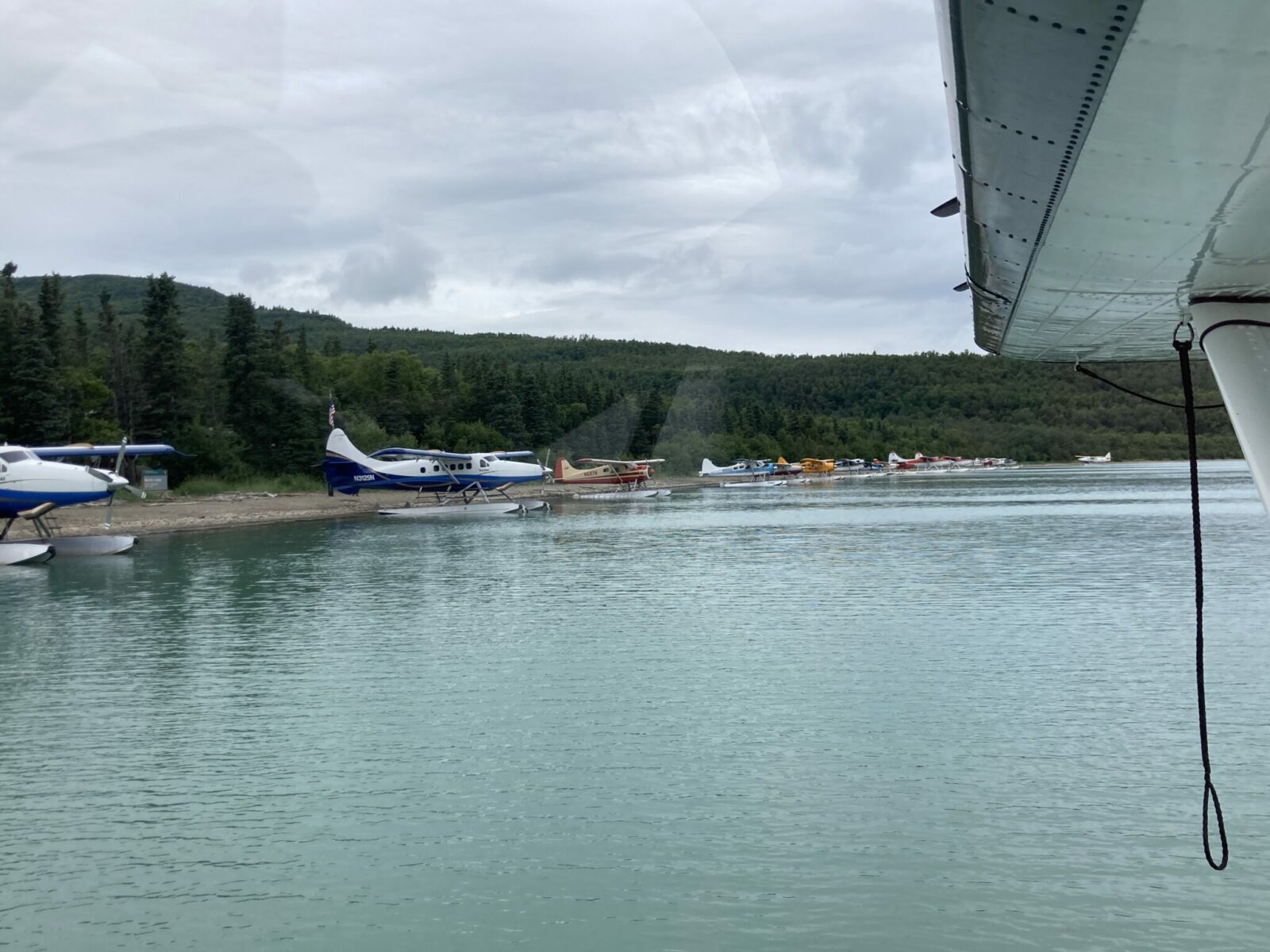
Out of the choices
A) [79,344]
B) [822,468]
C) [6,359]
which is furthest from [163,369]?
[822,468]

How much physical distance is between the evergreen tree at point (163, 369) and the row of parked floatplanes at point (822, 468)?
155 feet

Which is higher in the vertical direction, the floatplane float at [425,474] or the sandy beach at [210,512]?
the floatplane float at [425,474]

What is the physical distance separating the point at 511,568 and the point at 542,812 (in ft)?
63.3

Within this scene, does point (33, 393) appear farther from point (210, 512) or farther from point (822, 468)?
point (822, 468)

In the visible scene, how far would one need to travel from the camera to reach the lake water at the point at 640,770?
21.3ft

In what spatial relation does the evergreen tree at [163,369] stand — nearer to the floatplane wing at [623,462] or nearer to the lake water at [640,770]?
the floatplane wing at [623,462]

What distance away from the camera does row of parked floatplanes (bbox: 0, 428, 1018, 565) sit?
27781 millimetres

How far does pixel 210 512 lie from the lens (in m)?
50.6

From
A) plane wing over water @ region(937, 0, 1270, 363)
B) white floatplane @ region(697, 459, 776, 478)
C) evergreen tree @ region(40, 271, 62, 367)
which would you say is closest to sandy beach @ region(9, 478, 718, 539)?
evergreen tree @ region(40, 271, 62, 367)

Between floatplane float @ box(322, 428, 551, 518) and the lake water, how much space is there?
97.0 ft

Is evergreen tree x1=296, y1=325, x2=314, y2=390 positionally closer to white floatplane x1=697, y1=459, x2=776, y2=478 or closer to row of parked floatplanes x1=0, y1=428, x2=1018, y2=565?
row of parked floatplanes x1=0, y1=428, x2=1018, y2=565

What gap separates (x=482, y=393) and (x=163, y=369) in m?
35.2

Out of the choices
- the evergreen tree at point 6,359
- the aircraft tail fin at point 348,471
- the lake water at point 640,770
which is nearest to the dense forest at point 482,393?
the evergreen tree at point 6,359

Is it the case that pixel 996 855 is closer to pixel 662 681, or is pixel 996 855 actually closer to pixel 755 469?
pixel 662 681
